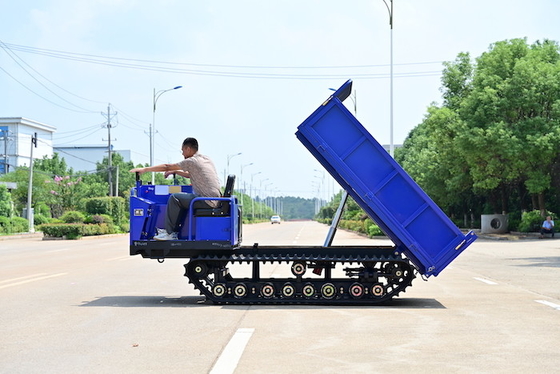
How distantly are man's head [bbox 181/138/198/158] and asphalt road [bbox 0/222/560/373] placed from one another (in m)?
2.45

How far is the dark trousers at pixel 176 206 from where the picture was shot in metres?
12.0

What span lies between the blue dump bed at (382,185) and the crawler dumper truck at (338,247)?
2cm

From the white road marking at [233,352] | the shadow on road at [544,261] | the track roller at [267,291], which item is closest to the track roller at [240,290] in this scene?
the track roller at [267,291]

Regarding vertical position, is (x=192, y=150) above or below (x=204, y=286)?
above

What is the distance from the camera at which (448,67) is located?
182ft

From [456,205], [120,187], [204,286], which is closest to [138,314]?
[204,286]

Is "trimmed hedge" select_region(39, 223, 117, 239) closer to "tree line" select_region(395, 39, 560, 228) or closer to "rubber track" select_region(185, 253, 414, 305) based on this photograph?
"tree line" select_region(395, 39, 560, 228)

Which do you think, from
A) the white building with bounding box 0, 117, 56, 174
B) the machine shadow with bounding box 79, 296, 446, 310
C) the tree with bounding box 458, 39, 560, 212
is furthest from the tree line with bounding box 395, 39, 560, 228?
the white building with bounding box 0, 117, 56, 174

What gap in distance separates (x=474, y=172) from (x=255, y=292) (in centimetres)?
3780

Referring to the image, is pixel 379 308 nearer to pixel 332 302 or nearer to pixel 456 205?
pixel 332 302

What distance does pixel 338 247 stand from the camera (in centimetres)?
1224

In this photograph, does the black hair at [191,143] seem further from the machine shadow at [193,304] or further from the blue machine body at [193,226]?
the machine shadow at [193,304]

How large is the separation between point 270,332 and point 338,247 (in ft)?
11.0

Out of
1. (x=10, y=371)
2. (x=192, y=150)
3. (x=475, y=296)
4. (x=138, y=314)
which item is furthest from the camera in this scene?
(x=475, y=296)
